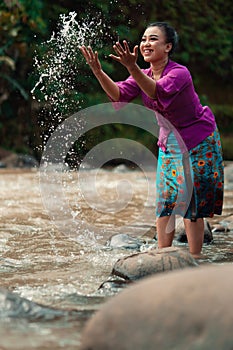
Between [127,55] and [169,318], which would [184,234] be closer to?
[127,55]

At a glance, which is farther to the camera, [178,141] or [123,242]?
[123,242]

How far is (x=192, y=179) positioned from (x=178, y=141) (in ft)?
0.66

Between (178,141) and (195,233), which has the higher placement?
(178,141)

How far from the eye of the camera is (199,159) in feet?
11.7

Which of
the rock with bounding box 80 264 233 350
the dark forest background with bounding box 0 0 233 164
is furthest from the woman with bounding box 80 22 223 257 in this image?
the dark forest background with bounding box 0 0 233 164

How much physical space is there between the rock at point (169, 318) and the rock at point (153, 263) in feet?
3.48

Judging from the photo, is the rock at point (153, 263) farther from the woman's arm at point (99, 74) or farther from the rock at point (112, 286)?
the woman's arm at point (99, 74)

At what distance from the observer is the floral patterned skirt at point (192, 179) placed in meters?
3.57

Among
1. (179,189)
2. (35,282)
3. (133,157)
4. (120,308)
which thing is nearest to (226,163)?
(133,157)

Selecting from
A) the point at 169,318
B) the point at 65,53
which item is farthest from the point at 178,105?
the point at 65,53

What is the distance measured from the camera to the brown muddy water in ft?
7.70

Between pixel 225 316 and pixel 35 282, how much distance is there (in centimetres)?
143

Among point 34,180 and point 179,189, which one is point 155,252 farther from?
point 34,180

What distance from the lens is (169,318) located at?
70.5 inches
